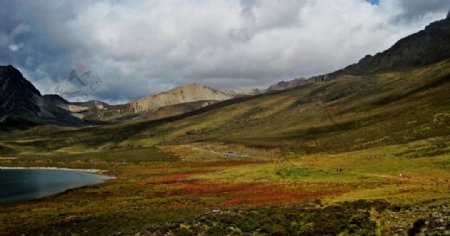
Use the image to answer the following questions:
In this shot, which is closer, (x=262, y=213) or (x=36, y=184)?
(x=262, y=213)

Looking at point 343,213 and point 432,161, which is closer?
point 343,213

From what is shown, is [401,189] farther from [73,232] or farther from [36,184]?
[36,184]

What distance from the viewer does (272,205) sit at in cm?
5259

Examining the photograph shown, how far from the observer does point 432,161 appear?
8331 centimetres

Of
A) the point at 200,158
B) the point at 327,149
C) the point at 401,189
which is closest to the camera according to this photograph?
the point at 401,189

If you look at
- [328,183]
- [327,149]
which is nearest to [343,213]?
[328,183]

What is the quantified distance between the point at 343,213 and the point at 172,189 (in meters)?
49.2

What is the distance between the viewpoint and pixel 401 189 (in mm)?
54469

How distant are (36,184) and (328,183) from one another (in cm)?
7978

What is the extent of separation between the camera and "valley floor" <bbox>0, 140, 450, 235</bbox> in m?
37.4

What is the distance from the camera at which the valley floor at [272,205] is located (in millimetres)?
37375

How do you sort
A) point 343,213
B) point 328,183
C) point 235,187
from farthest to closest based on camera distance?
→ 1. point 235,187
2. point 328,183
3. point 343,213

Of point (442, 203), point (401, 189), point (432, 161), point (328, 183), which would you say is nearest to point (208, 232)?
point (442, 203)

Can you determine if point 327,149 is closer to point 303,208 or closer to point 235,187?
point 235,187
